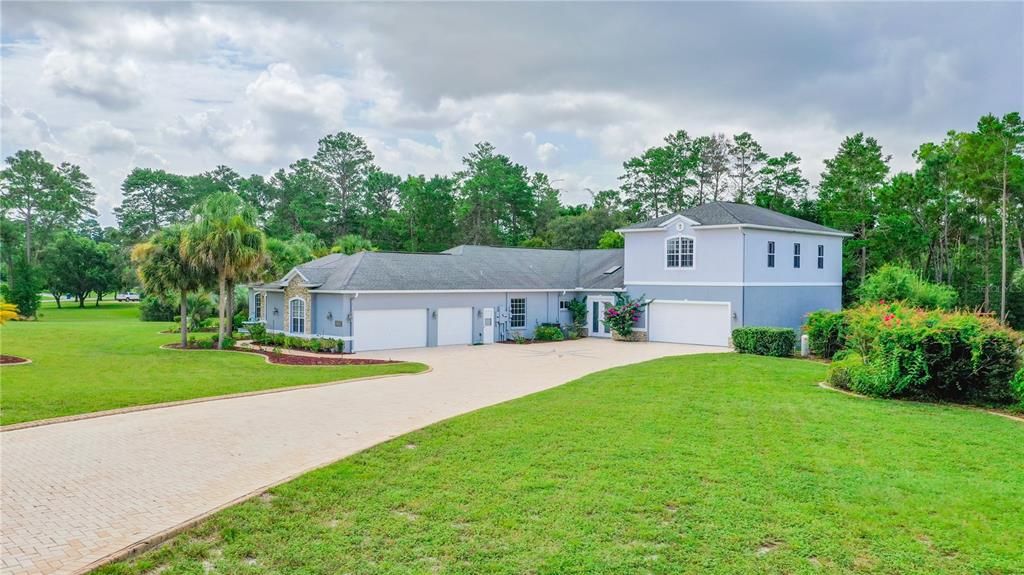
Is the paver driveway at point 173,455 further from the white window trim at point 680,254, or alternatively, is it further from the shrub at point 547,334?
the white window trim at point 680,254

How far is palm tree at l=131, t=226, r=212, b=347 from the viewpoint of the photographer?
23.6 metres

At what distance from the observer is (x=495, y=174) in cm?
5862

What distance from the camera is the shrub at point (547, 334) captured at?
95.1 feet

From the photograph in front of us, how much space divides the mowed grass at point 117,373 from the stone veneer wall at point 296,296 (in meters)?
3.44

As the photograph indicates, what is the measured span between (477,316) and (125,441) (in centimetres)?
1872

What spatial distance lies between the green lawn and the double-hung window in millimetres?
18135

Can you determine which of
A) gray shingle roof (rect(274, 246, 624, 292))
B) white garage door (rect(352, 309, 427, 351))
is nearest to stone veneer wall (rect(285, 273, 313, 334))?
gray shingle roof (rect(274, 246, 624, 292))

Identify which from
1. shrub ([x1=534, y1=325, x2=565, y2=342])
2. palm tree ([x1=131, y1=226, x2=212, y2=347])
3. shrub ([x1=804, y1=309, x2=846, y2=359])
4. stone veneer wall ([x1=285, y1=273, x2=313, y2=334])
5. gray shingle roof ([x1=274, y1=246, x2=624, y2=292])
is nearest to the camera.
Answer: shrub ([x1=804, y1=309, x2=846, y2=359])

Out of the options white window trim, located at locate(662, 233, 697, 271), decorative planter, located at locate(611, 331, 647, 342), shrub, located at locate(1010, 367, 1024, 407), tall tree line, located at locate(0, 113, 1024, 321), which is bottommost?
decorative planter, located at locate(611, 331, 647, 342)

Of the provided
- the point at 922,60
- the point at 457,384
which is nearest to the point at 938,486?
the point at 457,384

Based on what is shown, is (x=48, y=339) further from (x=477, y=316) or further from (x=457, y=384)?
(x=457, y=384)

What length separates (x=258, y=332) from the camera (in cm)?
2739

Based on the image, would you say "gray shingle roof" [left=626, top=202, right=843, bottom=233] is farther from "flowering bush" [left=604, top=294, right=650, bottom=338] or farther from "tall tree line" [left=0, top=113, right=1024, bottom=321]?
"tall tree line" [left=0, top=113, right=1024, bottom=321]

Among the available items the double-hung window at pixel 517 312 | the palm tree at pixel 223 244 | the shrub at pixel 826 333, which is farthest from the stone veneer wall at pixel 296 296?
the shrub at pixel 826 333
